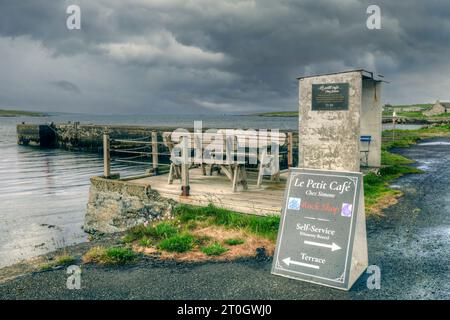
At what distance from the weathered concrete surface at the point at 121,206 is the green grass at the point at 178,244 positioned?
2641 mm

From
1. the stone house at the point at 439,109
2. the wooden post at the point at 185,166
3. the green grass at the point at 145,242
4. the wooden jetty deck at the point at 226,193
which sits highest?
the stone house at the point at 439,109

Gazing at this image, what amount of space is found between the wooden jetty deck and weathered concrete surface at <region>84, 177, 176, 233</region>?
0.29 meters

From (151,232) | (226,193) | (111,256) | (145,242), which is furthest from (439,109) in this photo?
(111,256)

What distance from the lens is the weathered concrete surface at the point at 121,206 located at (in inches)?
395

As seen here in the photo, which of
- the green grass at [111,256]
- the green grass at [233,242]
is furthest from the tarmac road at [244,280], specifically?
the green grass at [233,242]

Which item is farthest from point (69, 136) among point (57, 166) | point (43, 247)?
point (43, 247)

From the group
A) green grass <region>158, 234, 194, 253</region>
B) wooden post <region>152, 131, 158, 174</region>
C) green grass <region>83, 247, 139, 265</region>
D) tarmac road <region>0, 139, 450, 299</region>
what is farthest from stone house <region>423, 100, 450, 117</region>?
green grass <region>83, 247, 139, 265</region>

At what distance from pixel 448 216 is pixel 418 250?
8.69ft

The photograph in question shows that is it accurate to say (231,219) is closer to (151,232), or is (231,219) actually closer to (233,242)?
(233,242)

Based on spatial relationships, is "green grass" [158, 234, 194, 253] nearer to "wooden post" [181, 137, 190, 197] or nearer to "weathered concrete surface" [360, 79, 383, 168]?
"wooden post" [181, 137, 190, 197]

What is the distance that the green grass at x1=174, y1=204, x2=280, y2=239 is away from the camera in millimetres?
7238

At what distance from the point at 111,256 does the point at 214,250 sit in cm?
162

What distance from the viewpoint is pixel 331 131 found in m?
11.3

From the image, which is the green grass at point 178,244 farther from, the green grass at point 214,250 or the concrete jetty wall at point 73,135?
the concrete jetty wall at point 73,135
